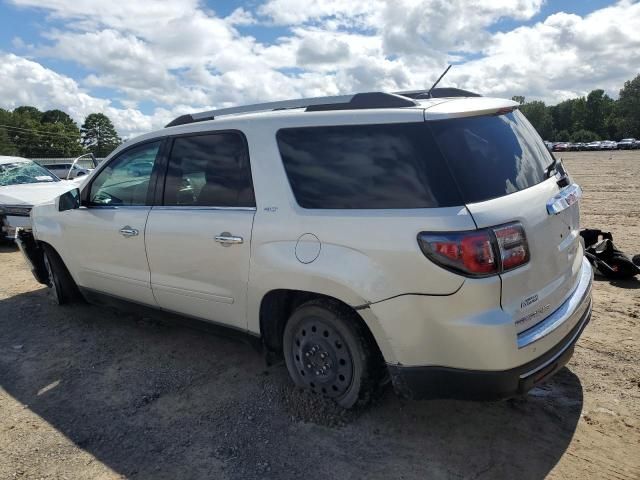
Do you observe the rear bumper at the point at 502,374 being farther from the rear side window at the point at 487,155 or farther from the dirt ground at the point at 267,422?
the rear side window at the point at 487,155

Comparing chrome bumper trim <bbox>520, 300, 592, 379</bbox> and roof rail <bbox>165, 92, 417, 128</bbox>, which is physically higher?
roof rail <bbox>165, 92, 417, 128</bbox>

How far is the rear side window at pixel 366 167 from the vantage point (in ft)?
8.57

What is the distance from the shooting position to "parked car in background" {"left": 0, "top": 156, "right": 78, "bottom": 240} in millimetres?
8609

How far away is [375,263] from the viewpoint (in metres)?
2.70

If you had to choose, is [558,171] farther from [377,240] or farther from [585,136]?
[585,136]

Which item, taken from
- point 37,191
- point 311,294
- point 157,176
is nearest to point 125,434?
point 311,294

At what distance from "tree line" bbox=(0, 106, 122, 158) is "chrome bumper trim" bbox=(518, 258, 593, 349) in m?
80.2

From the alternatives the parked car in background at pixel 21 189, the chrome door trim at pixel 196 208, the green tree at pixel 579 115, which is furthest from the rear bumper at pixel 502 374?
the green tree at pixel 579 115

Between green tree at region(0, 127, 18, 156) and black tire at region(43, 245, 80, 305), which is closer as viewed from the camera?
black tire at region(43, 245, 80, 305)

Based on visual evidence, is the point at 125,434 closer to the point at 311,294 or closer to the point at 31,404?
A: the point at 31,404

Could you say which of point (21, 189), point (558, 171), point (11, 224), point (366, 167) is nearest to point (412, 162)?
point (366, 167)

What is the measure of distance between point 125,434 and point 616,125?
11077 centimetres

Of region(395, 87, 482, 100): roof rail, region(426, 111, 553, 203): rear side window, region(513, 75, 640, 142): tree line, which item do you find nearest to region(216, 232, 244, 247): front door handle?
region(426, 111, 553, 203): rear side window

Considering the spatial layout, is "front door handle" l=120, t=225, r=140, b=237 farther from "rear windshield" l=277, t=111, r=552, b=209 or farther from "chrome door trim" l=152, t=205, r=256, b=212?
"rear windshield" l=277, t=111, r=552, b=209
